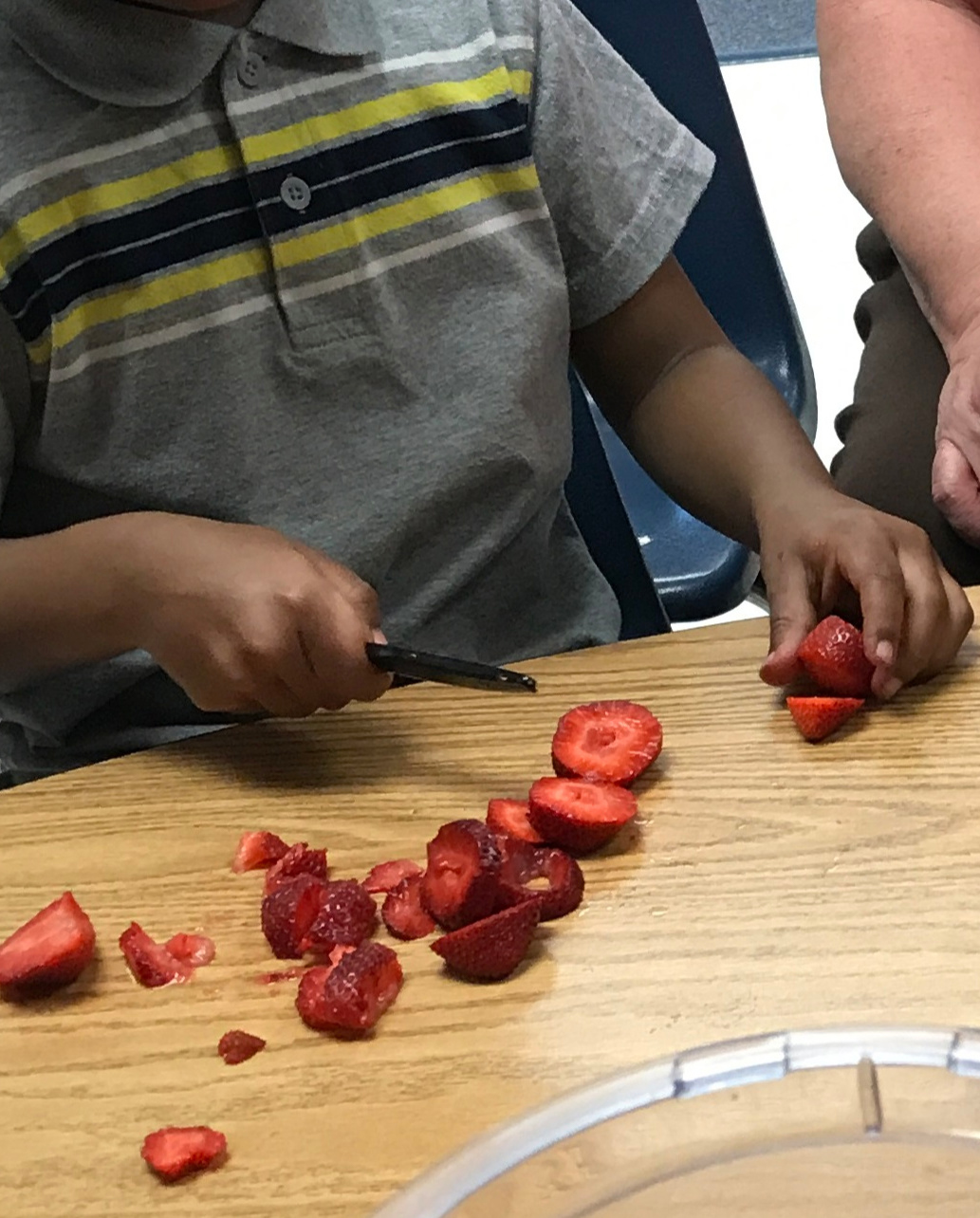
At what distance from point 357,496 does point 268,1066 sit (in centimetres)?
45

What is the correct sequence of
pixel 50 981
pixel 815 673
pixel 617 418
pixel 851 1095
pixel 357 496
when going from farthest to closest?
pixel 617 418, pixel 357 496, pixel 815 673, pixel 50 981, pixel 851 1095

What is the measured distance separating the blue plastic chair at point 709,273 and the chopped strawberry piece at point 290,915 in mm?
736

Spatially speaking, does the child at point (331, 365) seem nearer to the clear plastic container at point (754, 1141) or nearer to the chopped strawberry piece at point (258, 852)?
the chopped strawberry piece at point (258, 852)

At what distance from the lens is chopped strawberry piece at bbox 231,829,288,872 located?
2.07 feet

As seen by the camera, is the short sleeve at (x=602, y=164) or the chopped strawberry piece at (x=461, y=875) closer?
the chopped strawberry piece at (x=461, y=875)

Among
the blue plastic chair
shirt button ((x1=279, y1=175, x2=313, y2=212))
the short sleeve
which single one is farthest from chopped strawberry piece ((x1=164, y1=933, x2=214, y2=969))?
the blue plastic chair

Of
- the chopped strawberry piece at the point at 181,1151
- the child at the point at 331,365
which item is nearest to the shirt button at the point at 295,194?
the child at the point at 331,365

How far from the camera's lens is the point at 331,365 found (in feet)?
2.88

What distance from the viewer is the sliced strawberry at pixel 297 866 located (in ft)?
2.00

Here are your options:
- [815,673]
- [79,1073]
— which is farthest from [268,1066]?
[815,673]

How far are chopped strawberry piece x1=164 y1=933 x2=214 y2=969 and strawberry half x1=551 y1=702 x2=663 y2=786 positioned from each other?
174 mm

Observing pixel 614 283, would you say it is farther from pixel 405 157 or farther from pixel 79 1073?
pixel 79 1073

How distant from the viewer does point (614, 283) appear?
0.98 metres

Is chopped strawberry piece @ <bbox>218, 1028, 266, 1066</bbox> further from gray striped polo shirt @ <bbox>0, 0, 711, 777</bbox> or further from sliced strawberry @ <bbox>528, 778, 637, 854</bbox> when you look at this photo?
gray striped polo shirt @ <bbox>0, 0, 711, 777</bbox>
